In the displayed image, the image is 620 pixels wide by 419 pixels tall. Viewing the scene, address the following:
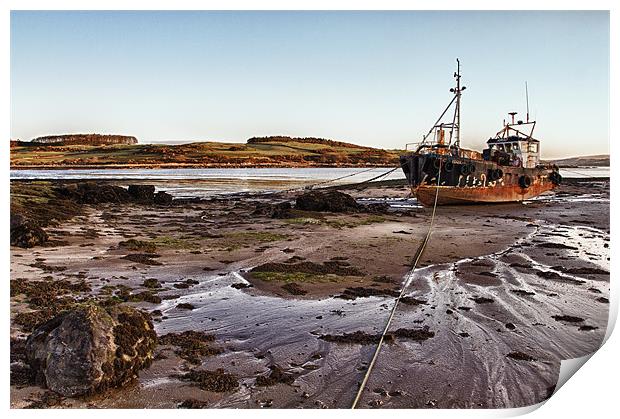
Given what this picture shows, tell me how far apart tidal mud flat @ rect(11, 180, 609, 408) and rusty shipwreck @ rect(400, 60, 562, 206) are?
4707 mm

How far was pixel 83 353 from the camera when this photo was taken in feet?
10.4

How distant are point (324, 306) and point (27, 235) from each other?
15.2 ft

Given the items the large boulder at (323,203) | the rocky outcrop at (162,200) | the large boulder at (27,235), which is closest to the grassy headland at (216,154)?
the large boulder at (323,203)

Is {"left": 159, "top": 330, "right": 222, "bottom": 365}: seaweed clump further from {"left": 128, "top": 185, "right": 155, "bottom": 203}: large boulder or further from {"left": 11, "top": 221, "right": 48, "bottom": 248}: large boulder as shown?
{"left": 128, "top": 185, "right": 155, "bottom": 203}: large boulder

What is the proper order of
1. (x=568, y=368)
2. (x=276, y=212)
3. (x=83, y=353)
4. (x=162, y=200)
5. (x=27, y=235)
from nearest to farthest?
(x=83, y=353)
(x=568, y=368)
(x=27, y=235)
(x=276, y=212)
(x=162, y=200)

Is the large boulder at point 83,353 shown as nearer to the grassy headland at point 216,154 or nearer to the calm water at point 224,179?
the grassy headland at point 216,154

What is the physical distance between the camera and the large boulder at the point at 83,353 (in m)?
3.16

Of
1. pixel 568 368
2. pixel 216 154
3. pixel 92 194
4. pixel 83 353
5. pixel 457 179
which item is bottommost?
pixel 568 368

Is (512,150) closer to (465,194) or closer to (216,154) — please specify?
(465,194)

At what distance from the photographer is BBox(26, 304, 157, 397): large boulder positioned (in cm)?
316

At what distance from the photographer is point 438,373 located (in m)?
3.63

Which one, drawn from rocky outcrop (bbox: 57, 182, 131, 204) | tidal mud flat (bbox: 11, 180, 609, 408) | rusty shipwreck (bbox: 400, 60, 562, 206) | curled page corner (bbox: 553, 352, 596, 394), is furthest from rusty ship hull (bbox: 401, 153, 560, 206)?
curled page corner (bbox: 553, 352, 596, 394)

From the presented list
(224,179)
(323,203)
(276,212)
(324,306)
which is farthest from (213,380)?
(224,179)

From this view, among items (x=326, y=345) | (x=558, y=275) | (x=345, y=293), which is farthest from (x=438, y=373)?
(x=558, y=275)
